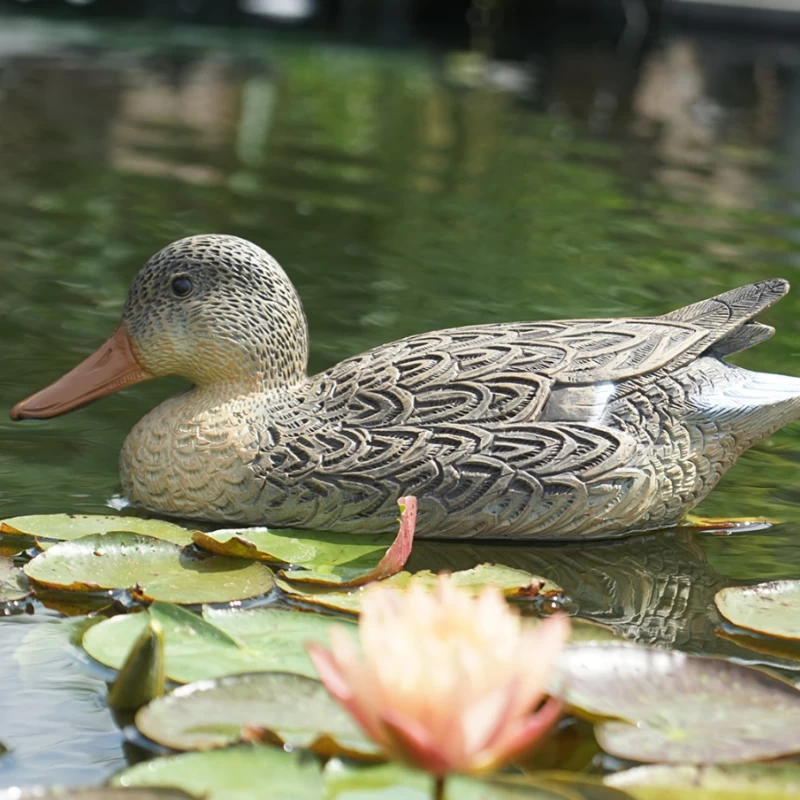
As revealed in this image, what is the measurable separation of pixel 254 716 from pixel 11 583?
38.9 inches

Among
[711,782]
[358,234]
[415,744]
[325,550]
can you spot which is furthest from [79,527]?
[358,234]

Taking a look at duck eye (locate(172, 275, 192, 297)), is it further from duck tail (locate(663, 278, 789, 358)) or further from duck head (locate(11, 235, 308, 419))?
duck tail (locate(663, 278, 789, 358))

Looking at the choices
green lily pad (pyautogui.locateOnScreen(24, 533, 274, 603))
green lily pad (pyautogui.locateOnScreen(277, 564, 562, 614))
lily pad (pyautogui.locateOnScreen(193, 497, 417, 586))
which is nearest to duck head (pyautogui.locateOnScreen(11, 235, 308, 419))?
lily pad (pyautogui.locateOnScreen(193, 497, 417, 586))

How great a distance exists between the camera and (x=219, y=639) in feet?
9.43

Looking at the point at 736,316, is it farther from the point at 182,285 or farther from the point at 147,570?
the point at 147,570

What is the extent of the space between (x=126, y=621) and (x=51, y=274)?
363 cm

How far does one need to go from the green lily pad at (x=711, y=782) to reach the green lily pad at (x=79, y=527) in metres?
1.53

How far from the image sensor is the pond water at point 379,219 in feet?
12.3

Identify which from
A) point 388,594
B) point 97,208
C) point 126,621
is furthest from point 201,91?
point 388,594

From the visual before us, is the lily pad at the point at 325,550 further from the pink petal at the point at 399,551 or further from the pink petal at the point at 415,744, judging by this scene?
the pink petal at the point at 415,744

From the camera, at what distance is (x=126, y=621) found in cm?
300

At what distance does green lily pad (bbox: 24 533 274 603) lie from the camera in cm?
324

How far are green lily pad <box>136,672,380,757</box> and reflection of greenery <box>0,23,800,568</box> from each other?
1.48m

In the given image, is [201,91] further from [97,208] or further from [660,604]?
[660,604]
